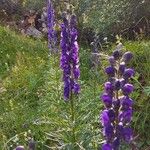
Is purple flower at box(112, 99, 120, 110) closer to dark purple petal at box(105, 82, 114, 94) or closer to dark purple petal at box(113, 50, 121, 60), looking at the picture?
dark purple petal at box(105, 82, 114, 94)

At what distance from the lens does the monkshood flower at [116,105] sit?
10.3 feet

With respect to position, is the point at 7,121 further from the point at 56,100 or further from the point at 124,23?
the point at 124,23

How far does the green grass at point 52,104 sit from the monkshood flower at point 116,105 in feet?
4.44

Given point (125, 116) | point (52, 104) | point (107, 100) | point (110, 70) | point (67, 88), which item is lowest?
point (52, 104)

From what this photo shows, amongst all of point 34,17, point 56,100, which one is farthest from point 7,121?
point 34,17

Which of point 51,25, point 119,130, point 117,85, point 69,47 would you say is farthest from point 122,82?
point 51,25

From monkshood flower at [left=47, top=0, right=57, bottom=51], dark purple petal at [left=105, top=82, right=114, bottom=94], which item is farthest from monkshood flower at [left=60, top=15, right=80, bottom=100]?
monkshood flower at [left=47, top=0, right=57, bottom=51]

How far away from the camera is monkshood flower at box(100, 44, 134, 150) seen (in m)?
3.13

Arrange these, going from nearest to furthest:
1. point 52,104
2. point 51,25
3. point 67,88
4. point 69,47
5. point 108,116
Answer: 1. point 108,116
2. point 69,47
3. point 67,88
4. point 52,104
5. point 51,25

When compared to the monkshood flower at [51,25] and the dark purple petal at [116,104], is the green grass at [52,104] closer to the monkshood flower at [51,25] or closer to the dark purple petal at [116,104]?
the monkshood flower at [51,25]

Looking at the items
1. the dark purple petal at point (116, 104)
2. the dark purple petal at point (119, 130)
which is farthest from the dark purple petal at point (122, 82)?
the dark purple petal at point (119, 130)

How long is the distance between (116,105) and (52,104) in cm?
265

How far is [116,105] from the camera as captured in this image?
316cm

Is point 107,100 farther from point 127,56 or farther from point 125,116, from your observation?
point 127,56
